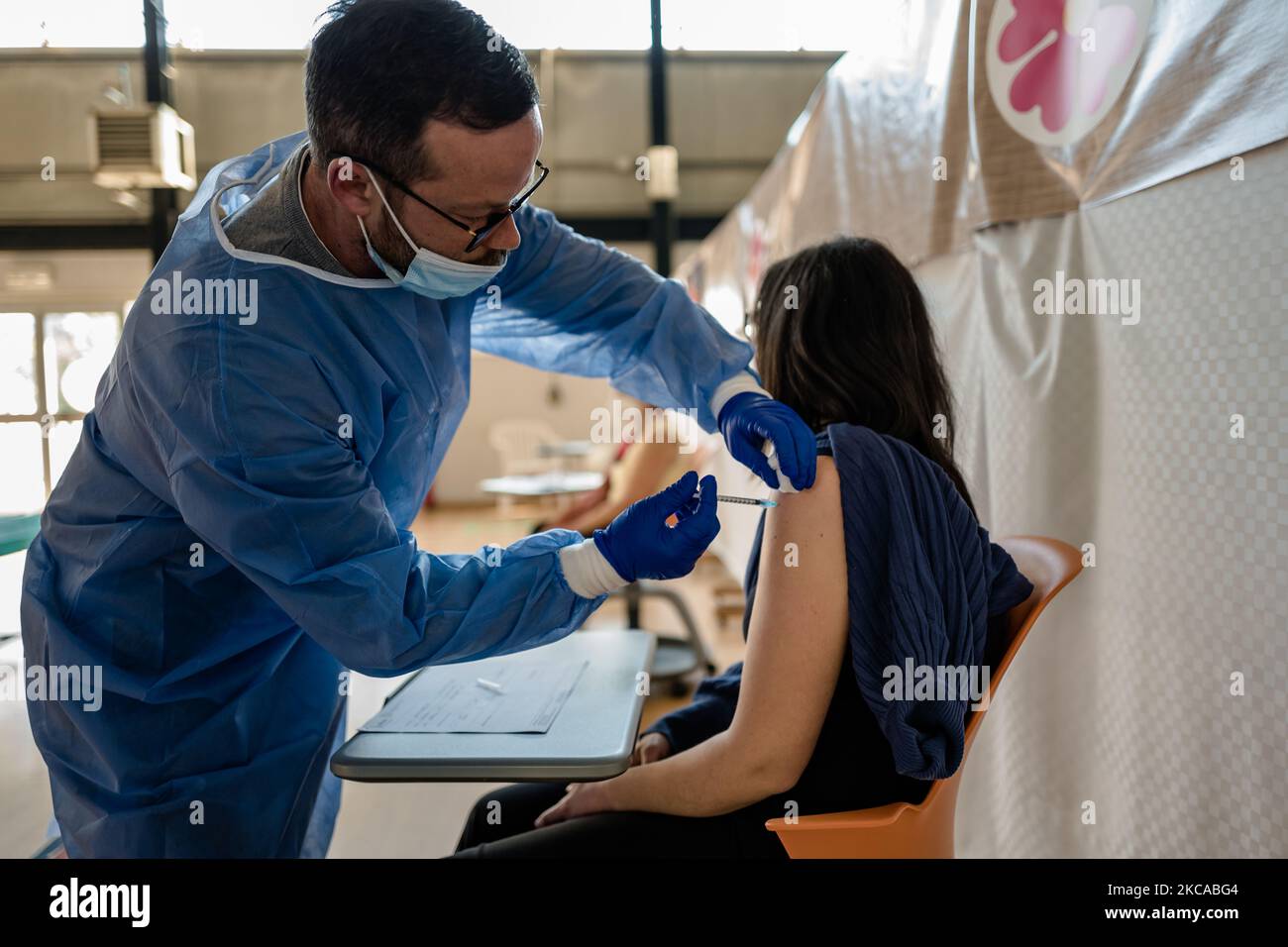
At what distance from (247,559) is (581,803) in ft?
1.72

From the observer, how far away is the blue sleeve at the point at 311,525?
845 mm

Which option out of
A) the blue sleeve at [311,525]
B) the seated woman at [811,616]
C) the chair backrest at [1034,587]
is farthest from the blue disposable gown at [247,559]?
the chair backrest at [1034,587]

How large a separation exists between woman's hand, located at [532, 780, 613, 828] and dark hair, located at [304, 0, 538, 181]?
0.79 m

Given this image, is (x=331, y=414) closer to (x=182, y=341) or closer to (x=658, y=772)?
(x=182, y=341)

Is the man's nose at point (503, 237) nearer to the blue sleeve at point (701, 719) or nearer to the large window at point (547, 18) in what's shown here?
the large window at point (547, 18)

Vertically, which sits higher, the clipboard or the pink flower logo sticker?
the pink flower logo sticker

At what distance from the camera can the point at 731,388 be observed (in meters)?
1.21

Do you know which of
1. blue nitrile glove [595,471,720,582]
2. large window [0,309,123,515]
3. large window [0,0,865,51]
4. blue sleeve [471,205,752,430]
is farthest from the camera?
large window [0,309,123,515]

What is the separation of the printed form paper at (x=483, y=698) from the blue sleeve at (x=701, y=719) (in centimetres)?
17

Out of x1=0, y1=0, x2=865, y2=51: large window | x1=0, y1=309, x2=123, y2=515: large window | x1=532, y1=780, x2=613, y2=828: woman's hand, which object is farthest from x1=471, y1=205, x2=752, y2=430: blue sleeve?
x1=0, y1=309, x2=123, y2=515: large window

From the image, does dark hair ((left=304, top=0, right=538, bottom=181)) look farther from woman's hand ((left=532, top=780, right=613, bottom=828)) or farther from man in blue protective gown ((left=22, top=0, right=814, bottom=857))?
woman's hand ((left=532, top=780, right=613, bottom=828))

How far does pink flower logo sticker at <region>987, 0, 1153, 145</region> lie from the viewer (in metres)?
1.11

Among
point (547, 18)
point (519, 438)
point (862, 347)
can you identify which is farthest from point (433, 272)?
point (519, 438)

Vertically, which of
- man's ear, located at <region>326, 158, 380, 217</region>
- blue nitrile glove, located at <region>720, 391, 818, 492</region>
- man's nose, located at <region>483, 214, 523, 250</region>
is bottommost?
blue nitrile glove, located at <region>720, 391, 818, 492</region>
